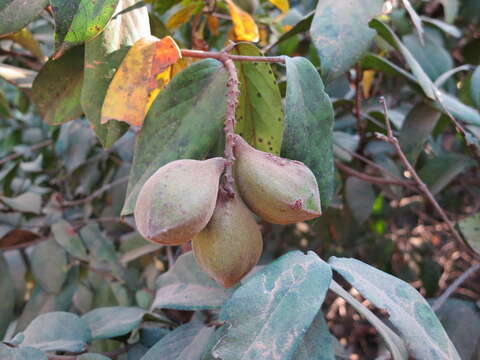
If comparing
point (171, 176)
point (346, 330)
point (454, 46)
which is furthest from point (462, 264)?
point (171, 176)

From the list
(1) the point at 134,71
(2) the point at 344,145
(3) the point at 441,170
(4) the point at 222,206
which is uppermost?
(1) the point at 134,71

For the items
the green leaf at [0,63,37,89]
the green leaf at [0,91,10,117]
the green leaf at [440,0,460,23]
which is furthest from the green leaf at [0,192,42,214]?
the green leaf at [440,0,460,23]

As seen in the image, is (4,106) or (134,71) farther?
(4,106)

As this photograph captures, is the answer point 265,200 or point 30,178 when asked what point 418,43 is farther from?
point 30,178

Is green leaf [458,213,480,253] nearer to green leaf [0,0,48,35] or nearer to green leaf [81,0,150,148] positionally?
green leaf [81,0,150,148]

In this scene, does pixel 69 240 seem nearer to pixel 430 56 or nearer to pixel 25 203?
pixel 25 203

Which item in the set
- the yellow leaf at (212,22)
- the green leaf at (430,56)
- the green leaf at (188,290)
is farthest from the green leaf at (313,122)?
the green leaf at (430,56)

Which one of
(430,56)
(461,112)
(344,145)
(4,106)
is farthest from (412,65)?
(4,106)
